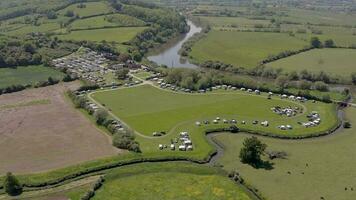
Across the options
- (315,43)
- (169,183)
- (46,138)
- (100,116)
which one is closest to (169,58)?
(315,43)

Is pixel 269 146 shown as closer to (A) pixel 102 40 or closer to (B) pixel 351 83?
(B) pixel 351 83

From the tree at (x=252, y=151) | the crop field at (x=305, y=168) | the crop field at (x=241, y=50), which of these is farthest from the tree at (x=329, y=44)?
the tree at (x=252, y=151)

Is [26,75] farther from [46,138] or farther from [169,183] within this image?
[169,183]

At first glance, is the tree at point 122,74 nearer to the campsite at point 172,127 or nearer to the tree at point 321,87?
the campsite at point 172,127

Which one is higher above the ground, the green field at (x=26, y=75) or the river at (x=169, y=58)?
the green field at (x=26, y=75)

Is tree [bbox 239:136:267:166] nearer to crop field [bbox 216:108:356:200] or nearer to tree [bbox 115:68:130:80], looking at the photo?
crop field [bbox 216:108:356:200]

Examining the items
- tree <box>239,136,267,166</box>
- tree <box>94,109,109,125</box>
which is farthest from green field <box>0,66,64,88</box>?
tree <box>239,136,267,166</box>

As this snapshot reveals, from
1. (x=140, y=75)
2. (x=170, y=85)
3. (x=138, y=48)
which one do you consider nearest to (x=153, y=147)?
(x=170, y=85)
